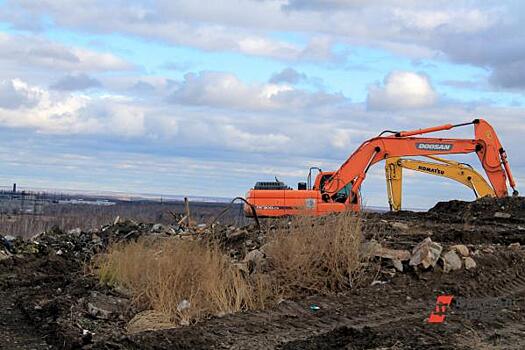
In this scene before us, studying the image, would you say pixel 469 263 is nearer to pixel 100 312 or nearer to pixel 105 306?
pixel 105 306

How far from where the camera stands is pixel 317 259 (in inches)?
511

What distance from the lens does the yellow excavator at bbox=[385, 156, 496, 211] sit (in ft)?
79.3

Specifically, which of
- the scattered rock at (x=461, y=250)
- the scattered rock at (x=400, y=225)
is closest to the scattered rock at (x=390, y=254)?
the scattered rock at (x=461, y=250)

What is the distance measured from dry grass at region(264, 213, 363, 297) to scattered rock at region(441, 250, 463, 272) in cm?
137

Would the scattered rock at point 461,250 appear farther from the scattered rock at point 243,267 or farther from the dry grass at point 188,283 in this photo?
the dry grass at point 188,283

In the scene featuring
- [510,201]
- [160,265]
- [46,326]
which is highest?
[510,201]

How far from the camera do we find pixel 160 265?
40.3 ft

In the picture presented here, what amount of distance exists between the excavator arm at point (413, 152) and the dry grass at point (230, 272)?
32.3 feet

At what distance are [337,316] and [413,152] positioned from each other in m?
13.6

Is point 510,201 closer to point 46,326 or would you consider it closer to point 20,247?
point 20,247

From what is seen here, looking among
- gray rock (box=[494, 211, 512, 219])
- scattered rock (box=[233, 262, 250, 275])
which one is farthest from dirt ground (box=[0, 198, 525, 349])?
Result: gray rock (box=[494, 211, 512, 219])

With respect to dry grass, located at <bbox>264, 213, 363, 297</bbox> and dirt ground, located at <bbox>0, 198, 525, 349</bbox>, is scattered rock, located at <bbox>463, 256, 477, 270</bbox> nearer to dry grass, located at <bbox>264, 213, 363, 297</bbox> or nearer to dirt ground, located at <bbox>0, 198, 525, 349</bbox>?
dirt ground, located at <bbox>0, 198, 525, 349</bbox>

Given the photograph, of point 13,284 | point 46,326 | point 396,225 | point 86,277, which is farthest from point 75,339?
point 396,225

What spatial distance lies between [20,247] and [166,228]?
3947 millimetres
